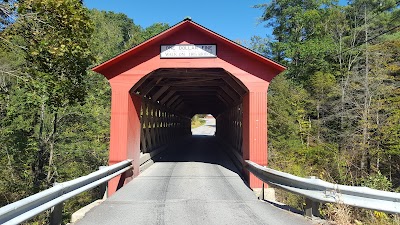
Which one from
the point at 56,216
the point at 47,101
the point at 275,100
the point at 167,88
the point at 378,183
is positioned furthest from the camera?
the point at 275,100

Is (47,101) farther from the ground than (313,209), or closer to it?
Result: farther from the ground

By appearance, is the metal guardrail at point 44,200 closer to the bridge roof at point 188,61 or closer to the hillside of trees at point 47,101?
the hillside of trees at point 47,101

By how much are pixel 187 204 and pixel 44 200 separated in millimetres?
2635

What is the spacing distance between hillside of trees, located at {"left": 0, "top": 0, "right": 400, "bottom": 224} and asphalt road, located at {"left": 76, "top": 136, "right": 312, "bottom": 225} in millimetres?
1363

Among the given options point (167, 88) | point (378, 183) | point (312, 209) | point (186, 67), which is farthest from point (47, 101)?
point (378, 183)

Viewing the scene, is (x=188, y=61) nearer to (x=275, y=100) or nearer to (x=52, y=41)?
(x=52, y=41)

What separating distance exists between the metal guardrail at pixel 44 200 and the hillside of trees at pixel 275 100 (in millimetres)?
1950

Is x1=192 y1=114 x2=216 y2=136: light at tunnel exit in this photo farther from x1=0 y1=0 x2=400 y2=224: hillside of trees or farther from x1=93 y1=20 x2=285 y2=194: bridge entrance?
x1=93 y1=20 x2=285 y2=194: bridge entrance

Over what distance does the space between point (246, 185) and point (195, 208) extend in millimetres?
2657

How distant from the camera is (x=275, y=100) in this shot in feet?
85.7

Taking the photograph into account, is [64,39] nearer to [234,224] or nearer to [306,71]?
[234,224]

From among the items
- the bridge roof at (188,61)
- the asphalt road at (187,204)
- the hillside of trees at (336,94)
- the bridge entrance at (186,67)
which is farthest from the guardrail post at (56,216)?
the hillside of trees at (336,94)

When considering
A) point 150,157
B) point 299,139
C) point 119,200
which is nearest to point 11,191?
point 150,157

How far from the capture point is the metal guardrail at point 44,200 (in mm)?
2928
